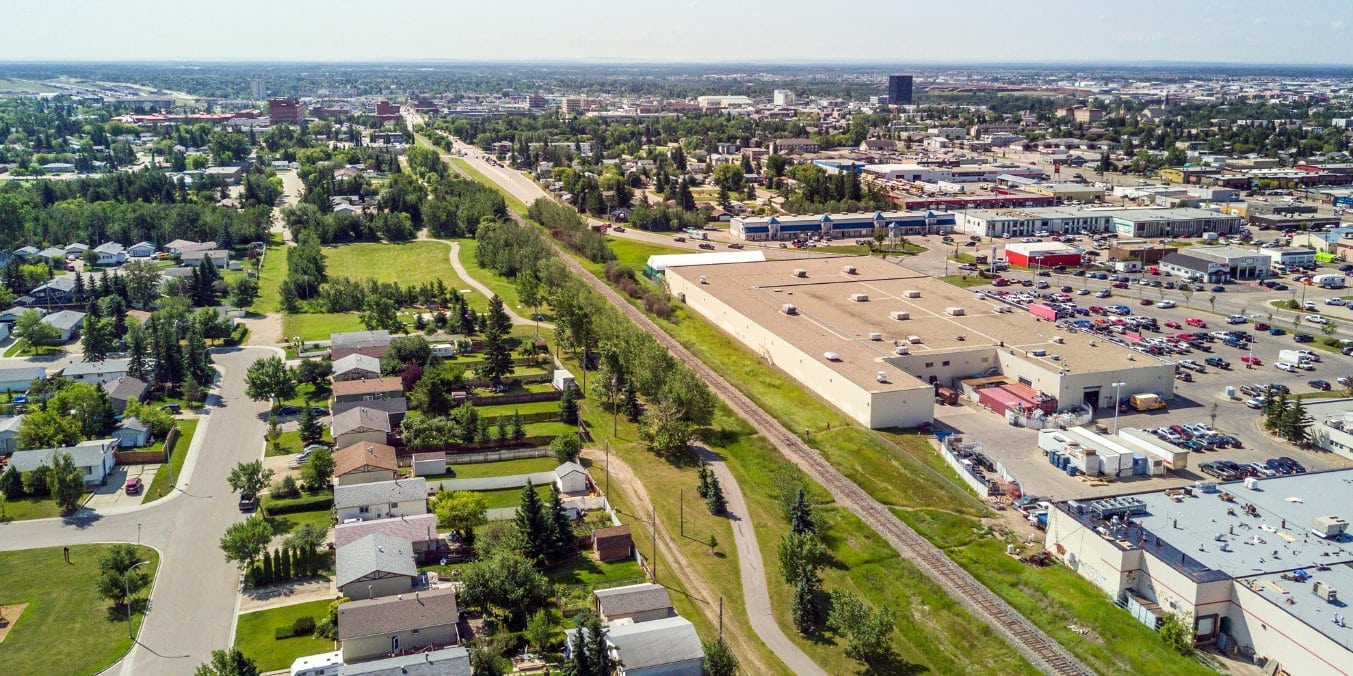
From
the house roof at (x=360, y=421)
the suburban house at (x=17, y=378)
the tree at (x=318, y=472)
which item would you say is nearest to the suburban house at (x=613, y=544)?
the tree at (x=318, y=472)

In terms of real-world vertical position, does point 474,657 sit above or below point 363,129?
below

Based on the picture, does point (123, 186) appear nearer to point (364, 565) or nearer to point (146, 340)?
point (146, 340)

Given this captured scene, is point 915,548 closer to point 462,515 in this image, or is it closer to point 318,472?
point 462,515

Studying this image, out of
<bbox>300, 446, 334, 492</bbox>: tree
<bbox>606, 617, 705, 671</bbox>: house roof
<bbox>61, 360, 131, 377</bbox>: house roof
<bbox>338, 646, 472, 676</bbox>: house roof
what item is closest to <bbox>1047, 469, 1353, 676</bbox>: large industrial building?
<bbox>606, 617, 705, 671</bbox>: house roof

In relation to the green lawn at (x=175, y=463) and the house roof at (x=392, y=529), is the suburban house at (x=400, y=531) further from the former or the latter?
the green lawn at (x=175, y=463)

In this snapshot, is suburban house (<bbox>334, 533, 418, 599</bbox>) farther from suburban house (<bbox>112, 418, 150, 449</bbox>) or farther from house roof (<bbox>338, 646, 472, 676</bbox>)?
suburban house (<bbox>112, 418, 150, 449</bbox>)

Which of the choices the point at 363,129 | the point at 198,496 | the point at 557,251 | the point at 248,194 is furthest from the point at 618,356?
the point at 363,129
